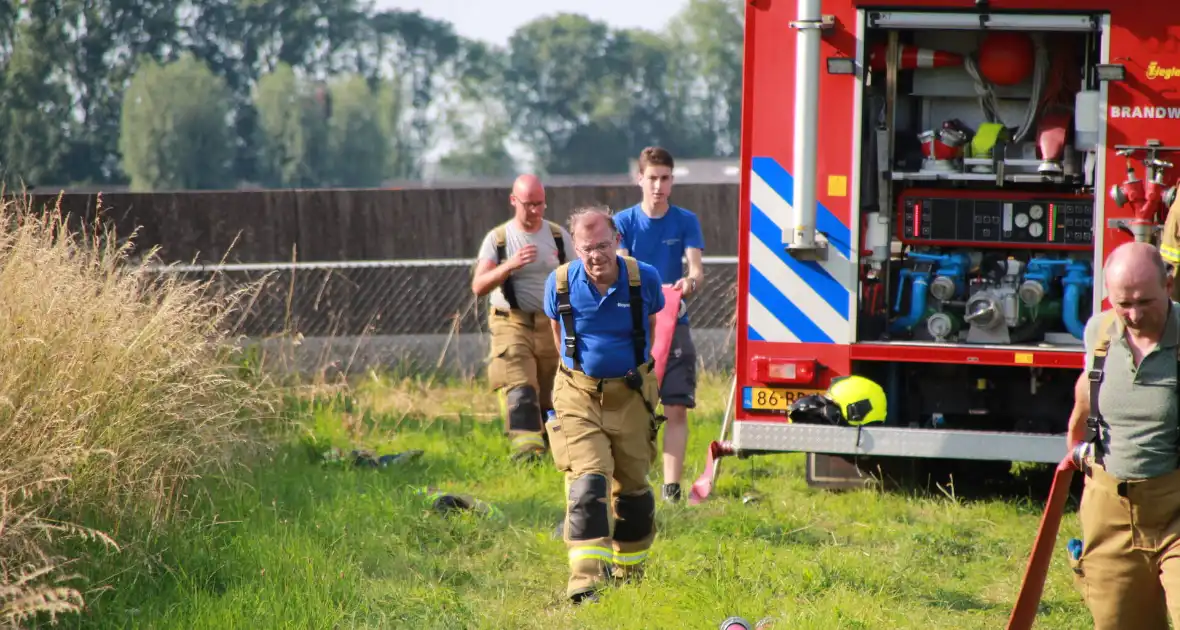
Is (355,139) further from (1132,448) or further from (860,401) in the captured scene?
(1132,448)

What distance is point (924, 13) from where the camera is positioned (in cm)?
691

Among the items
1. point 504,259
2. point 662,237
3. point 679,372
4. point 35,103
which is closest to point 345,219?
point 504,259

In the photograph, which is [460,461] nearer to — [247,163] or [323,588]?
[323,588]

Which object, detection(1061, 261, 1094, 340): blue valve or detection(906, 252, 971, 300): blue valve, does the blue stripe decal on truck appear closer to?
detection(906, 252, 971, 300): blue valve

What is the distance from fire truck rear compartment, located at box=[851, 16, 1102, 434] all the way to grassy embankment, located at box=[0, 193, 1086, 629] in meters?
0.66

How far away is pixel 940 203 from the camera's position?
748cm

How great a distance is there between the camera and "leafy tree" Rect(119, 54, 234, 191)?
2419 inches

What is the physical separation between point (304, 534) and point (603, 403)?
1609 millimetres

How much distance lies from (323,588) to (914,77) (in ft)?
13.7

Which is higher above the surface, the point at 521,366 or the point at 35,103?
the point at 35,103

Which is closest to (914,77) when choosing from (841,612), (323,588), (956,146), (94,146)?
(956,146)

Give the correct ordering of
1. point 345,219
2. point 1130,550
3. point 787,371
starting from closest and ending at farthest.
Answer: point 1130,550
point 787,371
point 345,219

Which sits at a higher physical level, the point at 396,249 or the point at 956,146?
the point at 956,146

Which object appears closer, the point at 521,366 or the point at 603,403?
the point at 603,403
